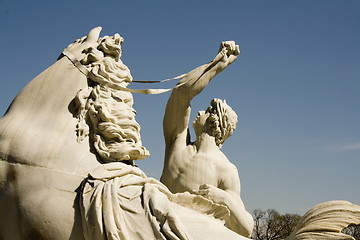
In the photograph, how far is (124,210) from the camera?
3.02m

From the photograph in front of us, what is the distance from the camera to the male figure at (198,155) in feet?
16.7

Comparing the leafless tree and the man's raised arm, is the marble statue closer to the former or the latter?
the man's raised arm

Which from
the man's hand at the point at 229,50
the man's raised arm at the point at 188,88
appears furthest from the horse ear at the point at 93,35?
the man's hand at the point at 229,50

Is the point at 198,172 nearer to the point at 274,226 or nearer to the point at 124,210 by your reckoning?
the point at 124,210

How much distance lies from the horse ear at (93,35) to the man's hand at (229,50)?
1.84m

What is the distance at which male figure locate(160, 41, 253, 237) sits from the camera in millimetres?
5090

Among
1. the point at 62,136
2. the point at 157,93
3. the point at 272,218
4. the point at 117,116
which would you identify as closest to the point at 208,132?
the point at 157,93

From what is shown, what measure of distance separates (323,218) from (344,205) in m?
0.16

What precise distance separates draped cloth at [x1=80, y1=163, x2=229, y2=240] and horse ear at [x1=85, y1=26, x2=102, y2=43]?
1141 millimetres

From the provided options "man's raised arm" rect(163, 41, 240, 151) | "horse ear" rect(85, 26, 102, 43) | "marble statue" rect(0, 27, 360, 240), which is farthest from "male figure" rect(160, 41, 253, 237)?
"horse ear" rect(85, 26, 102, 43)

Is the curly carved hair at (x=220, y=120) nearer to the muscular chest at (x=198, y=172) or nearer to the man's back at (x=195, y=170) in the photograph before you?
the man's back at (x=195, y=170)

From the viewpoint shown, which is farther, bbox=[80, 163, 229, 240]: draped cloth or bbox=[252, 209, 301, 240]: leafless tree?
bbox=[252, 209, 301, 240]: leafless tree

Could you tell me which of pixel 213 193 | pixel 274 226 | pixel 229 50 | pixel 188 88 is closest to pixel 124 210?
pixel 213 193

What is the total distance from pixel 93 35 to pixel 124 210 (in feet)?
5.11
